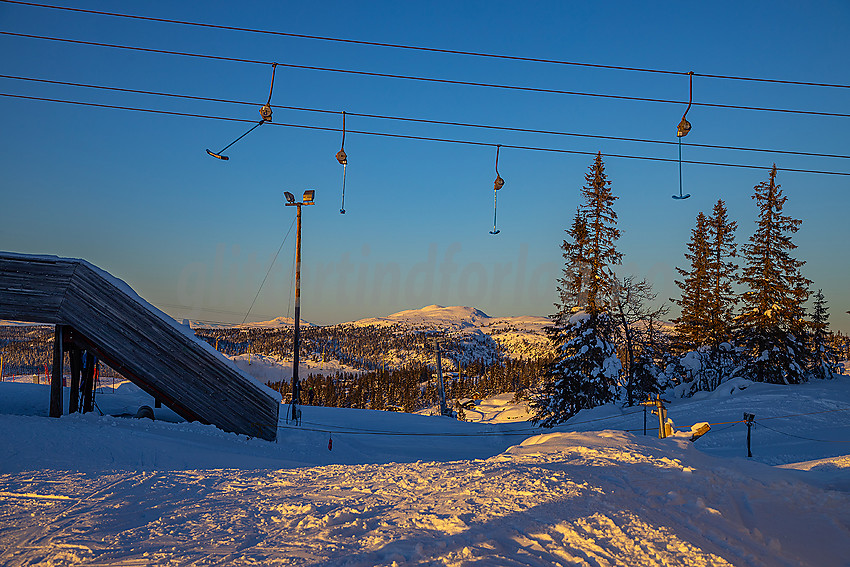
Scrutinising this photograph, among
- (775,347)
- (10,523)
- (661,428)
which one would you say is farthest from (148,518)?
(775,347)

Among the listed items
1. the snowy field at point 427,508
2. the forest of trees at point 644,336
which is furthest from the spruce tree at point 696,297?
the snowy field at point 427,508

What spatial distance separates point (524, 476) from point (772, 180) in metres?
28.7

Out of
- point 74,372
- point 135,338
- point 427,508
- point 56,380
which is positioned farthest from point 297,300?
point 427,508

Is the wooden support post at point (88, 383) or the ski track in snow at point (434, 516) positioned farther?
the wooden support post at point (88, 383)

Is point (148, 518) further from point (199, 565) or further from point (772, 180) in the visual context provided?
point (772, 180)

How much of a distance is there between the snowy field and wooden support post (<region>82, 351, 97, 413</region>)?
488 cm

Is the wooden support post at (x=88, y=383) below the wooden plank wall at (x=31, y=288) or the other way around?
below

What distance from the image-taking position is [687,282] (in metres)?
34.7

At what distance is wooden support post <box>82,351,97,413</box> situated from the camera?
17.1 metres

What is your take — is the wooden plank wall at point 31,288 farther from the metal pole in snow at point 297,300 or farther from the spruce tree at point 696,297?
the spruce tree at point 696,297

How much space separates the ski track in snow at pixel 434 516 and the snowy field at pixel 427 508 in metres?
0.02

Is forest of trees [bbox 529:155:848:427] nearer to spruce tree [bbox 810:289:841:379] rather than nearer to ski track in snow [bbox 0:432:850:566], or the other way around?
spruce tree [bbox 810:289:841:379]

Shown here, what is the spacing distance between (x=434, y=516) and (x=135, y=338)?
1325cm

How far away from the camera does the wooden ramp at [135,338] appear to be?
47.4 ft
